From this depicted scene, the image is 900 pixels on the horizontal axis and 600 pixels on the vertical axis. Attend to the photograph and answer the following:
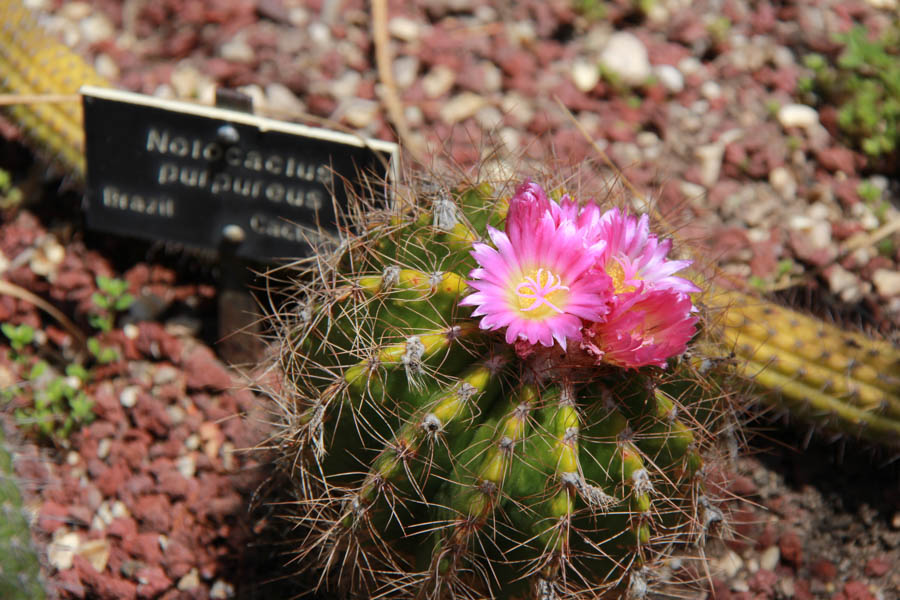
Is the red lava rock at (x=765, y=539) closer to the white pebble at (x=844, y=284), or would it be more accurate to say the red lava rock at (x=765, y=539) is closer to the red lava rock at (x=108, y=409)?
the white pebble at (x=844, y=284)

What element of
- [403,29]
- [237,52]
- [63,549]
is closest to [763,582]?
[63,549]

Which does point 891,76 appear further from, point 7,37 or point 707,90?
point 7,37

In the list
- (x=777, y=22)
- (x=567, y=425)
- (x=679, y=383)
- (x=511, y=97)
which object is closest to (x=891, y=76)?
(x=777, y=22)

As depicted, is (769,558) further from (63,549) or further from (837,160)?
(63,549)

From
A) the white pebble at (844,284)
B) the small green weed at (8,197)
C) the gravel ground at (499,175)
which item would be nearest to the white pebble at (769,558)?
the gravel ground at (499,175)

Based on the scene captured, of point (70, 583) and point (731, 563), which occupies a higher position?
point (731, 563)
